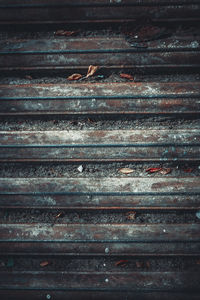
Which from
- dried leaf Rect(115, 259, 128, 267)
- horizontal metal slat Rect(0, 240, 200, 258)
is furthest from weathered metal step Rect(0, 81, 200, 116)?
dried leaf Rect(115, 259, 128, 267)

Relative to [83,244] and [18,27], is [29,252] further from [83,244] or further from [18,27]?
[18,27]

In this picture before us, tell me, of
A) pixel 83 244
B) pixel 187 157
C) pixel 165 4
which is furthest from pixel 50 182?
pixel 165 4

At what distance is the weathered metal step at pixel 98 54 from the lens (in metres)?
1.93

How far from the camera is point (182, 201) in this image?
1.95 metres

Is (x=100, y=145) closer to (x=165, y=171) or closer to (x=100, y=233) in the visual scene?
(x=165, y=171)

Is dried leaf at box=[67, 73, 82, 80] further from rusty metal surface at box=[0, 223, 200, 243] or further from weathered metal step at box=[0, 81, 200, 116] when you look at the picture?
rusty metal surface at box=[0, 223, 200, 243]

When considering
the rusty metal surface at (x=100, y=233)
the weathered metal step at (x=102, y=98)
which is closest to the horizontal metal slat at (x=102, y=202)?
the rusty metal surface at (x=100, y=233)

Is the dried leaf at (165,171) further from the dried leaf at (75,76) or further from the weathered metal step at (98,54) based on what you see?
the dried leaf at (75,76)

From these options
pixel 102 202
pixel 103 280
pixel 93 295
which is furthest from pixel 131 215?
pixel 93 295

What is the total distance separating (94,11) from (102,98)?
755 mm

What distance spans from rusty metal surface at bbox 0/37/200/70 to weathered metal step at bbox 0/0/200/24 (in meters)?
0.18

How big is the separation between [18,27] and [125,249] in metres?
2.22

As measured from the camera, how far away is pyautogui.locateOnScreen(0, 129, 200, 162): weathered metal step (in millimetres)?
1939

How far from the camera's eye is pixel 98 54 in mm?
1957
